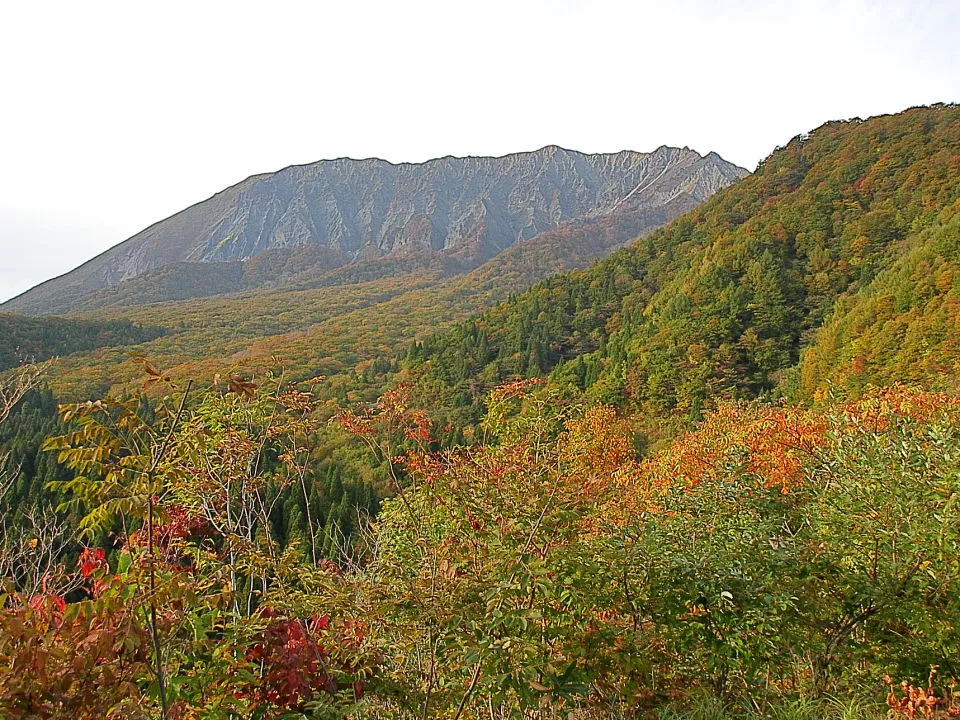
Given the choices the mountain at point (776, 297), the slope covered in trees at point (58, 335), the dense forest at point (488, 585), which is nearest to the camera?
the dense forest at point (488, 585)

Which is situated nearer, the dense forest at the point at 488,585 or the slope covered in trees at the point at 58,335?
the dense forest at the point at 488,585

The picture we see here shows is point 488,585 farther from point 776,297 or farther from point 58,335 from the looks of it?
point 58,335

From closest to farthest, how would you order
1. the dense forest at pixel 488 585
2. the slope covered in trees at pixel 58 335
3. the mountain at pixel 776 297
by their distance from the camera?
the dense forest at pixel 488 585, the mountain at pixel 776 297, the slope covered in trees at pixel 58 335

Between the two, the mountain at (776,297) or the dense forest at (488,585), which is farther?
the mountain at (776,297)

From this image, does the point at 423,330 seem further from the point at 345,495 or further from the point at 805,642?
the point at 805,642

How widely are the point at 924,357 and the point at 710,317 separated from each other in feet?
50.6

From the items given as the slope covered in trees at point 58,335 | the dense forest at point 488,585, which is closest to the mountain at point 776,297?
the dense forest at point 488,585

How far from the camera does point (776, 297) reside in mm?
37000

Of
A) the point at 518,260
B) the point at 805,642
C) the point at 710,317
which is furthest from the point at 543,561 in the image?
the point at 518,260

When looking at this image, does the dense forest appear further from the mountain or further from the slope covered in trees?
the slope covered in trees

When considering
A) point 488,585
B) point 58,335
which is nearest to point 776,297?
point 488,585

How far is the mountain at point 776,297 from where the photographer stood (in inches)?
997

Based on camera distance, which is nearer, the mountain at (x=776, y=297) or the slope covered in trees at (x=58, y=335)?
the mountain at (x=776, y=297)

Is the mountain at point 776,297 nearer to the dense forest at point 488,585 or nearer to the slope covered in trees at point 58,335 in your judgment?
the dense forest at point 488,585
